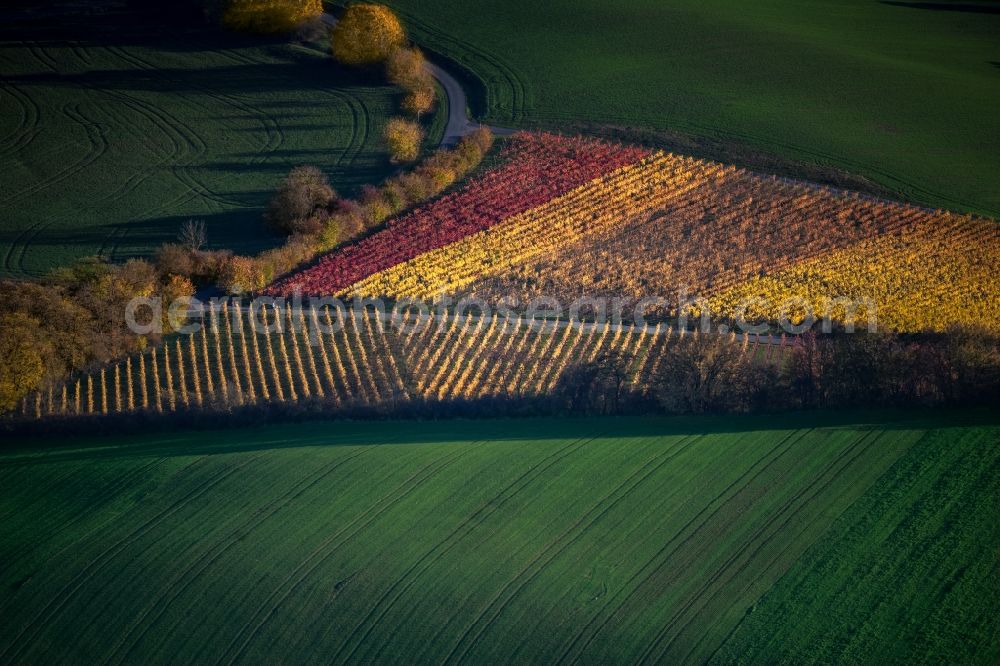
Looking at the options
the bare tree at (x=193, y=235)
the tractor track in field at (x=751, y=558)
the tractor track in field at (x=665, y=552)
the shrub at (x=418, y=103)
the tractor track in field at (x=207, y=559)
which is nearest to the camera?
the tractor track in field at (x=751, y=558)

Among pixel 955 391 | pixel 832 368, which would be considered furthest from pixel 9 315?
pixel 955 391

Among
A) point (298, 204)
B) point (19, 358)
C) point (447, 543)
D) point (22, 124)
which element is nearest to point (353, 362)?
point (447, 543)

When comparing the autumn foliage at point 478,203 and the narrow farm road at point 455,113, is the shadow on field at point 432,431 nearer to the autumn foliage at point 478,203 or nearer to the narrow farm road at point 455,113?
the autumn foliage at point 478,203

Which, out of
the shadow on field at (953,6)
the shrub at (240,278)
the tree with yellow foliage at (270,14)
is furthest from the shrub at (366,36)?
the shadow on field at (953,6)

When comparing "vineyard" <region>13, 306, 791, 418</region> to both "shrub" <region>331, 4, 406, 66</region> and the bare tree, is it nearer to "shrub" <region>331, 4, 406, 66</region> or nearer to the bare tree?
the bare tree

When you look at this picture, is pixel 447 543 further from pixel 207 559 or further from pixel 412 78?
pixel 412 78

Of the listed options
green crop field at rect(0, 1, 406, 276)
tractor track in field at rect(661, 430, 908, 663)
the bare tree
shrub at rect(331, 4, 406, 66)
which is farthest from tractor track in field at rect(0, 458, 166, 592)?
shrub at rect(331, 4, 406, 66)
